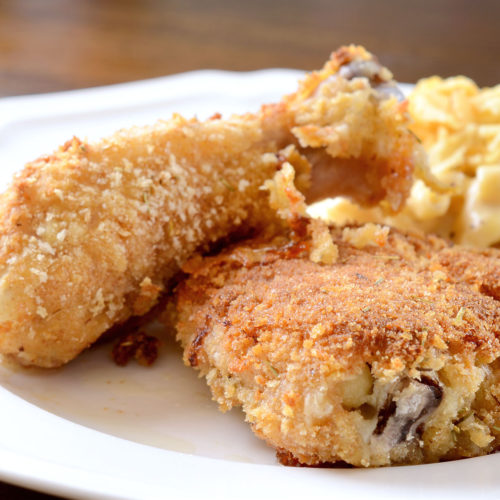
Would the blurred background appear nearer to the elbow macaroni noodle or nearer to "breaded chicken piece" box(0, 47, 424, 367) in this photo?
the elbow macaroni noodle

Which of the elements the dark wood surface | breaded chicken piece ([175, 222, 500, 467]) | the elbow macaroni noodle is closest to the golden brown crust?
breaded chicken piece ([175, 222, 500, 467])

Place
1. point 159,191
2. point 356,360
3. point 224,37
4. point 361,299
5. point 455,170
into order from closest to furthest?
point 356,360 < point 361,299 < point 159,191 < point 455,170 < point 224,37

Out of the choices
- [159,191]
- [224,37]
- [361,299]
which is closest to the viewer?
[361,299]

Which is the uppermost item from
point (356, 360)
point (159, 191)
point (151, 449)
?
point (159, 191)

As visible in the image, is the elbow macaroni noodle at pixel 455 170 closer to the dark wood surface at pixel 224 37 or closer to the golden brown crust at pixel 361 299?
the golden brown crust at pixel 361 299

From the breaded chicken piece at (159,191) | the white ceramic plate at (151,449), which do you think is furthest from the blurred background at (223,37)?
the breaded chicken piece at (159,191)

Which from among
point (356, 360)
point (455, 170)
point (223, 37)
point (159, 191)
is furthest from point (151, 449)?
point (223, 37)

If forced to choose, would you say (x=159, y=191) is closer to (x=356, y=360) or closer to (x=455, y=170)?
(x=356, y=360)

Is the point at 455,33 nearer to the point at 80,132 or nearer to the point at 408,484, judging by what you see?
the point at 80,132
